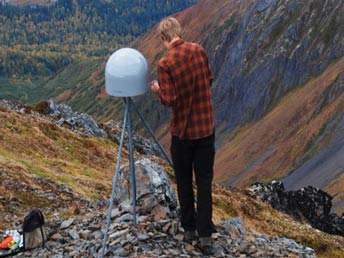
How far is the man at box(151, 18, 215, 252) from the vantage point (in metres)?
11.1

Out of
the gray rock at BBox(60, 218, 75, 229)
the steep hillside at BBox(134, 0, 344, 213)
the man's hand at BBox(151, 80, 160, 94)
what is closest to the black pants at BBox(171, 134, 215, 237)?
the man's hand at BBox(151, 80, 160, 94)

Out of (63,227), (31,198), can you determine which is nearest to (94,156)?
(31,198)

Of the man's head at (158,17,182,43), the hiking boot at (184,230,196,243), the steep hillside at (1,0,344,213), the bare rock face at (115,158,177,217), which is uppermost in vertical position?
the man's head at (158,17,182,43)

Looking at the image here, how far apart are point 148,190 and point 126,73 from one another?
12.6 ft

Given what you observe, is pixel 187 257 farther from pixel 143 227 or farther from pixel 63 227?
pixel 63 227

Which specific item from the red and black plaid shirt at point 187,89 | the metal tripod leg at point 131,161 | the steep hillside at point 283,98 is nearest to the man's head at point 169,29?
the red and black plaid shirt at point 187,89

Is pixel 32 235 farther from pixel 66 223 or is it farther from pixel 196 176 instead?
pixel 196 176

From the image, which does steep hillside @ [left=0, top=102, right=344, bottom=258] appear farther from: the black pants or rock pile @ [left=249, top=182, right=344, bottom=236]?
the black pants

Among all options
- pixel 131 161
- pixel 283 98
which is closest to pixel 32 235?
pixel 131 161

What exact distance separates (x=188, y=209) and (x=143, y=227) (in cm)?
126

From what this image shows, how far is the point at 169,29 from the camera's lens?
11.0 metres

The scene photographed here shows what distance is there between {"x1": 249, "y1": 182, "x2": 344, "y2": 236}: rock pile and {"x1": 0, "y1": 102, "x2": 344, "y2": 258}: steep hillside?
2551mm

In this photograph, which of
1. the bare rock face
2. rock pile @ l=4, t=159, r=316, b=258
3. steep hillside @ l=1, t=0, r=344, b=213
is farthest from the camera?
steep hillside @ l=1, t=0, r=344, b=213

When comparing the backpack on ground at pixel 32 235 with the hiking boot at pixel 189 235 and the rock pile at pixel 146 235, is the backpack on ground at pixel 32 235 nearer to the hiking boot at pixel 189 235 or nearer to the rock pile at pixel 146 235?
the rock pile at pixel 146 235
